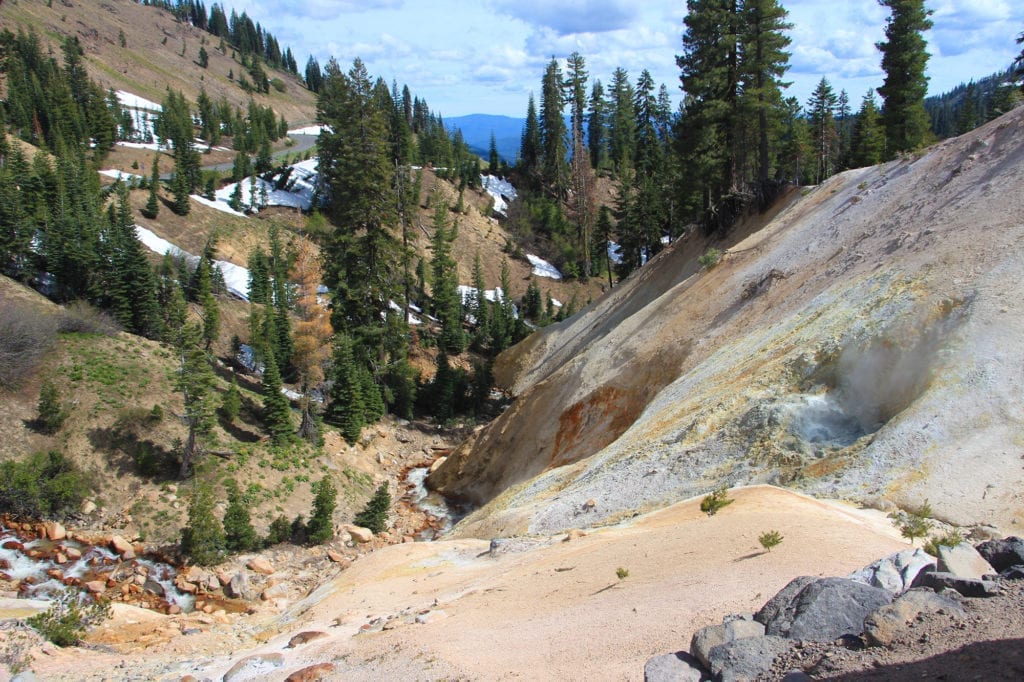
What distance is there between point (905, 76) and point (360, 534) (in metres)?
43.5

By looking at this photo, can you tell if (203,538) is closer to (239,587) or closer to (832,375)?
(239,587)

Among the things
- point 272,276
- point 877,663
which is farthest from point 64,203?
point 877,663

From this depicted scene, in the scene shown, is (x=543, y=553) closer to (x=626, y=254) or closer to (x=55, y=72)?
(x=626, y=254)

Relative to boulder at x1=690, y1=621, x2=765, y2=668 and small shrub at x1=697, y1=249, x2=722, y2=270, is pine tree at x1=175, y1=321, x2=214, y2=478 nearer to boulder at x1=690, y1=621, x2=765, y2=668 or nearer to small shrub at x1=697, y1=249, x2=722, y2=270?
small shrub at x1=697, y1=249, x2=722, y2=270

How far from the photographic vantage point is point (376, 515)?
28.5 metres

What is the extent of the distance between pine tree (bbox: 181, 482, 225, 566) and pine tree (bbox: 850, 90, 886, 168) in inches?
2037

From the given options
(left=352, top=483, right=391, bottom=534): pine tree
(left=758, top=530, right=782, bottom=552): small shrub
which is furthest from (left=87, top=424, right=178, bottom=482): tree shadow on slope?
(left=758, top=530, right=782, bottom=552): small shrub

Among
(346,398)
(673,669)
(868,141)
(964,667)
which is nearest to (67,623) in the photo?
(673,669)

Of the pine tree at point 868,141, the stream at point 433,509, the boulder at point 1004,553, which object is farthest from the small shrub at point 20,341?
the pine tree at point 868,141

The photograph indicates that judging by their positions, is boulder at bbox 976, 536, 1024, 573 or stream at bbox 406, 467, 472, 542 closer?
boulder at bbox 976, 536, 1024, 573

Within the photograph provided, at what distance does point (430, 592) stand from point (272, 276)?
4619 centimetres

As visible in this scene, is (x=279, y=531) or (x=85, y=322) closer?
(x=279, y=531)

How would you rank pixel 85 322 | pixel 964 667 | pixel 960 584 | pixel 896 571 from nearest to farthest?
pixel 964 667 → pixel 960 584 → pixel 896 571 → pixel 85 322

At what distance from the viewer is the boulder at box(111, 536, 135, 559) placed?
24.3 metres
